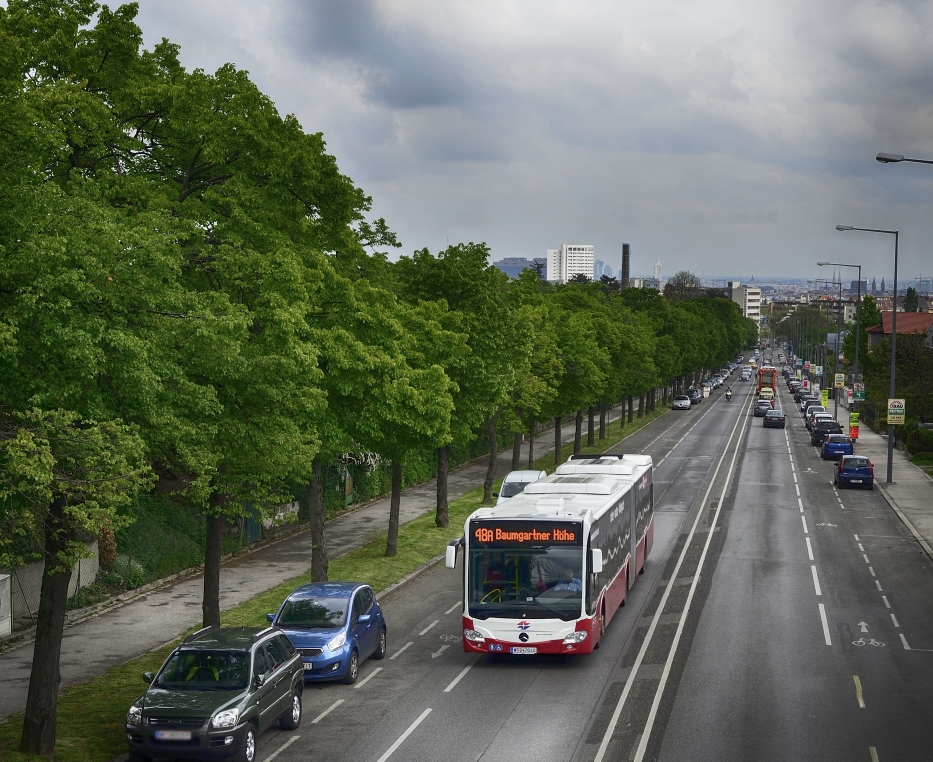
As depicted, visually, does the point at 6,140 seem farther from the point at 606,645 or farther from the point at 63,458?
the point at 606,645

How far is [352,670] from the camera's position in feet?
67.8

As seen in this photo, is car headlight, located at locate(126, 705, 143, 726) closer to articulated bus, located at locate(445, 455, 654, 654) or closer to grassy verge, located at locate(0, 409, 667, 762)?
grassy verge, located at locate(0, 409, 667, 762)

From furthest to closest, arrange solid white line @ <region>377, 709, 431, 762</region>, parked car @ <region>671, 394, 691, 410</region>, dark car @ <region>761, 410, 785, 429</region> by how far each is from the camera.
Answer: parked car @ <region>671, 394, 691, 410</region>, dark car @ <region>761, 410, 785, 429</region>, solid white line @ <region>377, 709, 431, 762</region>

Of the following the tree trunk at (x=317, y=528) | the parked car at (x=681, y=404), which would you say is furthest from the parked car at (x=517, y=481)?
the parked car at (x=681, y=404)

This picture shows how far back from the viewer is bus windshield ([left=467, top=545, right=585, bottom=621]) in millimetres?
21328

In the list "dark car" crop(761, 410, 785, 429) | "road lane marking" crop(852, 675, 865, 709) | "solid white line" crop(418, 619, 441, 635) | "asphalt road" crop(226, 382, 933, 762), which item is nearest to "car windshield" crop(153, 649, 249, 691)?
"asphalt road" crop(226, 382, 933, 762)

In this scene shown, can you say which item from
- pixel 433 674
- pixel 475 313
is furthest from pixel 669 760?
pixel 475 313

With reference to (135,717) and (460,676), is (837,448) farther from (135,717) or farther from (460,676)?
(135,717)

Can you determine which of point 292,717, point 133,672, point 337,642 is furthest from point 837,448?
point 292,717

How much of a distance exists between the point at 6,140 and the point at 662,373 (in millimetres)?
85788

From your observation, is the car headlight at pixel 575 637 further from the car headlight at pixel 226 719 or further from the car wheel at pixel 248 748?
the car headlight at pixel 226 719

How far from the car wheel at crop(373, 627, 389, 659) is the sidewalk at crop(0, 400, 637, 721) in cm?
471

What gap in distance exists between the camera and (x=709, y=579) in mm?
30641

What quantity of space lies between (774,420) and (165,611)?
220ft
